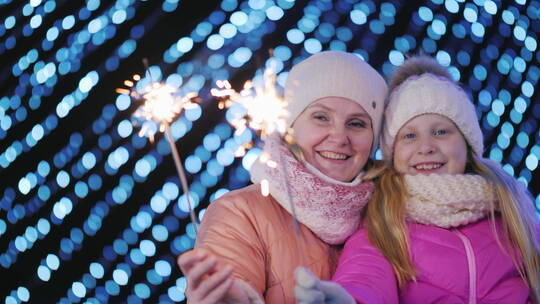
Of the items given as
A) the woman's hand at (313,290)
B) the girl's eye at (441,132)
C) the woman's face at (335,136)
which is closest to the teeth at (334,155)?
the woman's face at (335,136)

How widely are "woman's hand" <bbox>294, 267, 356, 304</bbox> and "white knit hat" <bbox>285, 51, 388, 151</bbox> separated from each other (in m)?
0.50

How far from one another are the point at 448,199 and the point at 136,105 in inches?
40.6

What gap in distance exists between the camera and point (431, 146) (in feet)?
4.14

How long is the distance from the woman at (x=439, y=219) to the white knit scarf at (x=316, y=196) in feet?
0.16

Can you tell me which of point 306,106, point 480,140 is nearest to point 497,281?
point 480,140

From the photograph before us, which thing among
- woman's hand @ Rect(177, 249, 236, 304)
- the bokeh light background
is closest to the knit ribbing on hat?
the bokeh light background

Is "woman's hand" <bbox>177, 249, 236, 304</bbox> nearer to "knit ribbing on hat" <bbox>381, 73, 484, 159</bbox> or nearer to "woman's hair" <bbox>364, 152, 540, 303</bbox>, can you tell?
"woman's hair" <bbox>364, 152, 540, 303</bbox>

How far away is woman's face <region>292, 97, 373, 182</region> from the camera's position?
1229mm

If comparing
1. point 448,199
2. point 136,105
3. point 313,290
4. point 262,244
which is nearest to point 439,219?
point 448,199

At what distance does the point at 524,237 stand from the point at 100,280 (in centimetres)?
131

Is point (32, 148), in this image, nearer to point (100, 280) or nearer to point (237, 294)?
point (100, 280)

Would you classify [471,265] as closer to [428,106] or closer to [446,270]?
[446,270]

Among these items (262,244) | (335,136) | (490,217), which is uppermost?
(335,136)

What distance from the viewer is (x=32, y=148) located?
1959 mm
